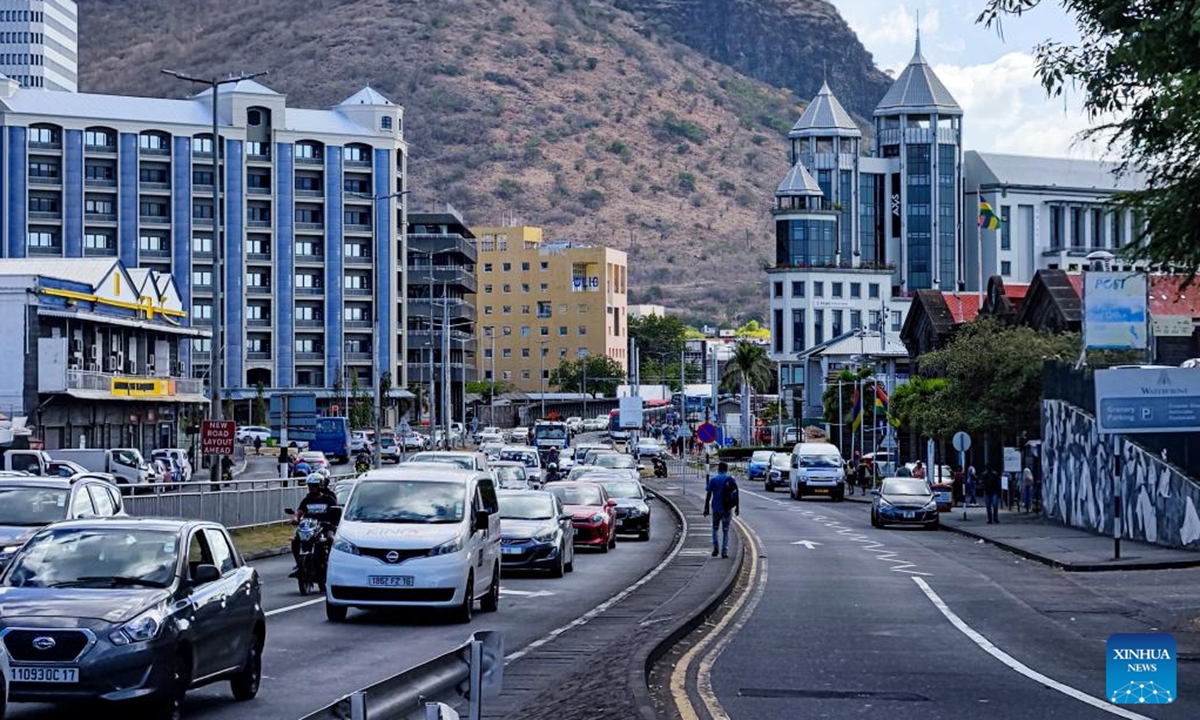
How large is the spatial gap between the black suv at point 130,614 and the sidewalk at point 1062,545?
2436 centimetres

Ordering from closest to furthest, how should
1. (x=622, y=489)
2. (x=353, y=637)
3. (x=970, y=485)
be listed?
(x=353, y=637)
(x=622, y=489)
(x=970, y=485)

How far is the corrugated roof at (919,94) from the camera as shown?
528 feet

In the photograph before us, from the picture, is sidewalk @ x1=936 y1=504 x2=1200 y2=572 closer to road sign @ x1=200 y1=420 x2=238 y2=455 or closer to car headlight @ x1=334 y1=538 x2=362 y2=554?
car headlight @ x1=334 y1=538 x2=362 y2=554

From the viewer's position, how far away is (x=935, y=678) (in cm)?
1755

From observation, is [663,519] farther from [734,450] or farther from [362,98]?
[362,98]

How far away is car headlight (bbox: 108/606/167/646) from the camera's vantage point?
46.0ft

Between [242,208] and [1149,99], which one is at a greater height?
[242,208]

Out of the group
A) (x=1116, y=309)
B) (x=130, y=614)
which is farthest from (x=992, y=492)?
(x=130, y=614)

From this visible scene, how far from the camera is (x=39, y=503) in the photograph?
23766 mm

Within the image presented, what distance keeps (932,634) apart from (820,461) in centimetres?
5445

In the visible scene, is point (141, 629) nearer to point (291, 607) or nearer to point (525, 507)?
point (291, 607)

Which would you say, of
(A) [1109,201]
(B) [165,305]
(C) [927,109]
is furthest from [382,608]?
(C) [927,109]

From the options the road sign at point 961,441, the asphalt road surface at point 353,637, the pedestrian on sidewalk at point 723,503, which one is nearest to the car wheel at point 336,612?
the asphalt road surface at point 353,637

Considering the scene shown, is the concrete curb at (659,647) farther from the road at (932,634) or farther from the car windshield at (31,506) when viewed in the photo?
the car windshield at (31,506)
